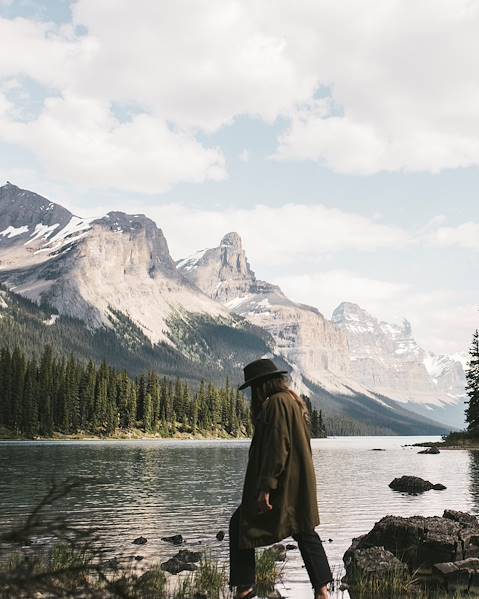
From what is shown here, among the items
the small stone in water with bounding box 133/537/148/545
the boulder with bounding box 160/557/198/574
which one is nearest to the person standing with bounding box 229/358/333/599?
the boulder with bounding box 160/557/198/574

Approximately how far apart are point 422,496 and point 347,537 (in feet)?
58.6

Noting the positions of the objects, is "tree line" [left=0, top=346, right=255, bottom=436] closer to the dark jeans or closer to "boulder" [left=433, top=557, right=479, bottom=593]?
"boulder" [left=433, top=557, right=479, bottom=593]

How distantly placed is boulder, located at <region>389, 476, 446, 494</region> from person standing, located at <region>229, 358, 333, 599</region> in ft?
118

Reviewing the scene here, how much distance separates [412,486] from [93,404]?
385 feet

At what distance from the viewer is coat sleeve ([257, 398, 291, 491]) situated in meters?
10.9

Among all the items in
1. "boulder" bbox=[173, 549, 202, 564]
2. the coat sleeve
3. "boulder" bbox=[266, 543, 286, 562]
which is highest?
the coat sleeve

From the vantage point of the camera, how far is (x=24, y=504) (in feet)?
111

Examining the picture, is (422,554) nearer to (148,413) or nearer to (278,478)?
(278,478)

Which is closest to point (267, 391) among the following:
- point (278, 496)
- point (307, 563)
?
point (278, 496)

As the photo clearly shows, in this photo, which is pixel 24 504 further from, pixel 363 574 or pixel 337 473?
pixel 337 473

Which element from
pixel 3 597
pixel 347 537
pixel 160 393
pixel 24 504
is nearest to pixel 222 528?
pixel 347 537

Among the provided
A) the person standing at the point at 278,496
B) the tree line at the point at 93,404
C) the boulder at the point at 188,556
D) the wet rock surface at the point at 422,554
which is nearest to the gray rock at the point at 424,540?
the wet rock surface at the point at 422,554

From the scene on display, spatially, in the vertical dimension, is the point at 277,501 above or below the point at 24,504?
above

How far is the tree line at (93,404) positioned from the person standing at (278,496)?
12926cm
